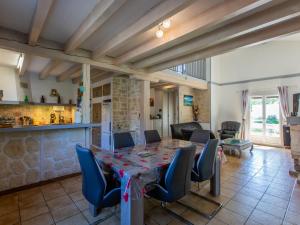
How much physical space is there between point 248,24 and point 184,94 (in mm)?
5322

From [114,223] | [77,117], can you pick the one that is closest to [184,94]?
[77,117]

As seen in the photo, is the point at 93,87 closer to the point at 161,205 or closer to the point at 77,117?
the point at 77,117

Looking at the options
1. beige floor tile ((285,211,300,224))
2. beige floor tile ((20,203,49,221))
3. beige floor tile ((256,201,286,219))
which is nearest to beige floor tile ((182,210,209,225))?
beige floor tile ((256,201,286,219))

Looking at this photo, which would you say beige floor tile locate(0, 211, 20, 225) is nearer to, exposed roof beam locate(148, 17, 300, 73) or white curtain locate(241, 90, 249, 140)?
exposed roof beam locate(148, 17, 300, 73)

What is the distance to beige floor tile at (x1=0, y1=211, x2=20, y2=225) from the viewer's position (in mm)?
2047

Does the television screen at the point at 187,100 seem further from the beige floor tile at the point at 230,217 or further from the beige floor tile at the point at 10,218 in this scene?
the beige floor tile at the point at 10,218

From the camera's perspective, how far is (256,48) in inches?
281

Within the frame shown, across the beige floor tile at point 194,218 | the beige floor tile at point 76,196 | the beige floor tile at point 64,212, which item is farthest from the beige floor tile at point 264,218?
the beige floor tile at point 76,196

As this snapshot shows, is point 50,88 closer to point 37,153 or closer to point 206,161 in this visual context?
point 37,153

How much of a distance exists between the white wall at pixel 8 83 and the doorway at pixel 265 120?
902cm

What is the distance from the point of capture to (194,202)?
2514 millimetres

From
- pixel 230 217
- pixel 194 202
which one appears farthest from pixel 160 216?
pixel 230 217

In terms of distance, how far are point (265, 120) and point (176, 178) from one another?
6886 mm

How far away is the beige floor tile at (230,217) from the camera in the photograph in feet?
6.70
